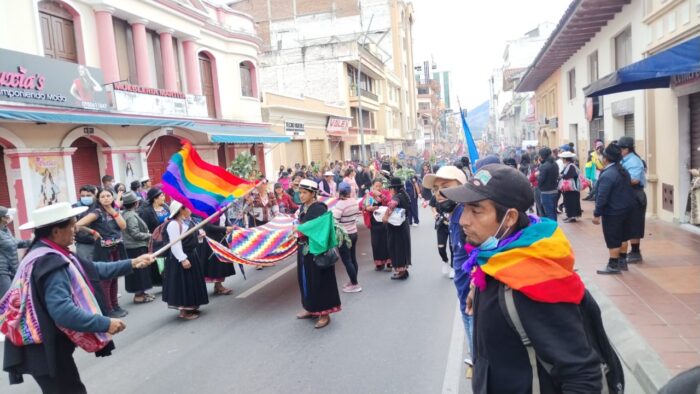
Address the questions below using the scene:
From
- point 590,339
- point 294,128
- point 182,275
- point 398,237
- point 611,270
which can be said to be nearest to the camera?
point 590,339

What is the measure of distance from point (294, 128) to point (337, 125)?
6.68 m

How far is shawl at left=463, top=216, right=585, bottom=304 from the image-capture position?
1.96 metres

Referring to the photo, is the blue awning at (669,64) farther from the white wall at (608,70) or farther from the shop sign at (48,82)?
the shop sign at (48,82)

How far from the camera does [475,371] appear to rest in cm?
228

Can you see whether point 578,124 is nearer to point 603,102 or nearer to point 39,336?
point 603,102

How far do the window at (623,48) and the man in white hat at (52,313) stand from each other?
46.1ft

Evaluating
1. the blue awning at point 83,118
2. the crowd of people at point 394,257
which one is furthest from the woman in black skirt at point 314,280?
the blue awning at point 83,118

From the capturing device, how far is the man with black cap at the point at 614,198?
705cm

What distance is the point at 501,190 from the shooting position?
2264 millimetres

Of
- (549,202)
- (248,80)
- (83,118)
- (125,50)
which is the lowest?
(549,202)

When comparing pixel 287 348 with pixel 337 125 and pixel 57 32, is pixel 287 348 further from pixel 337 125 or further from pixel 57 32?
pixel 337 125

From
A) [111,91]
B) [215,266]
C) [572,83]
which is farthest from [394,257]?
[572,83]

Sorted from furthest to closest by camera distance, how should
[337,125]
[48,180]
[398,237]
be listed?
[337,125] < [48,180] < [398,237]

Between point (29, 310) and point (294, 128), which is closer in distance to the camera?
point (29, 310)
